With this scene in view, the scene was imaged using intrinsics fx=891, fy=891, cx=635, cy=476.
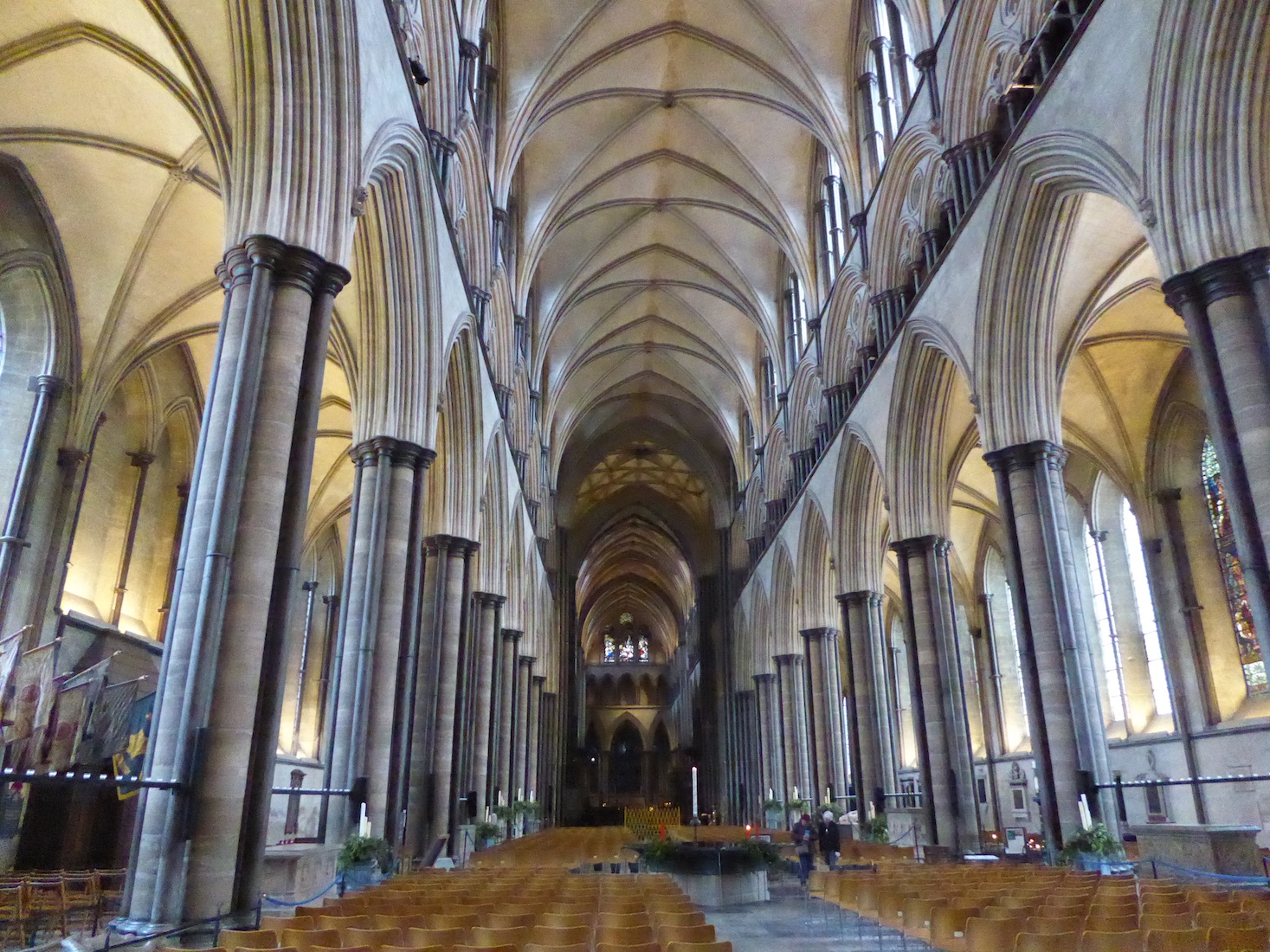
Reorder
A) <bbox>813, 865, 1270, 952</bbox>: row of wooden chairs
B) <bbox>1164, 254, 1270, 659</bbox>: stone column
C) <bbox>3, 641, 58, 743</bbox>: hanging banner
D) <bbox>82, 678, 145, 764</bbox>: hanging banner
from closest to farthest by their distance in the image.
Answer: <bbox>813, 865, 1270, 952</bbox>: row of wooden chairs < <bbox>1164, 254, 1270, 659</bbox>: stone column < <bbox>3, 641, 58, 743</bbox>: hanging banner < <bbox>82, 678, 145, 764</bbox>: hanging banner

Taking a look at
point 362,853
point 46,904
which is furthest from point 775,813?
point 46,904

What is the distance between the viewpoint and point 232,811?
6.24m

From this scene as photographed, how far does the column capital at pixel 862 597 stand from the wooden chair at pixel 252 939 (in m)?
16.3

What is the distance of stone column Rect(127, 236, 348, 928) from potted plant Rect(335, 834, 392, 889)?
105 inches

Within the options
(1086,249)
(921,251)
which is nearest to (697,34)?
(921,251)

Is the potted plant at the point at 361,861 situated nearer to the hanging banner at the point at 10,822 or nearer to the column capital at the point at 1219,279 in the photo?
the hanging banner at the point at 10,822

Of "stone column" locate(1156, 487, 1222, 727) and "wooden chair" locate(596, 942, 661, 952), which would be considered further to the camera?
"stone column" locate(1156, 487, 1222, 727)

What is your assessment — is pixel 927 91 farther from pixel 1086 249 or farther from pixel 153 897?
pixel 153 897

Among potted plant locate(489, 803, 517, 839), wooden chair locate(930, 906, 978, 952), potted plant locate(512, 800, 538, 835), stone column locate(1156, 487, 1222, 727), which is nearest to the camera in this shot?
wooden chair locate(930, 906, 978, 952)

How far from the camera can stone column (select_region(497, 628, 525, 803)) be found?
22.0 m

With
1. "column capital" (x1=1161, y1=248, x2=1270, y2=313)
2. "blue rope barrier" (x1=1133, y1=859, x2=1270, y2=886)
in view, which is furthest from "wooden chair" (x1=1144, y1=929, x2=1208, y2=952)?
"column capital" (x1=1161, y1=248, x2=1270, y2=313)

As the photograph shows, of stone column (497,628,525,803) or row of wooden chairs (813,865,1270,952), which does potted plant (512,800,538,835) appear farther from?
row of wooden chairs (813,865,1270,952)

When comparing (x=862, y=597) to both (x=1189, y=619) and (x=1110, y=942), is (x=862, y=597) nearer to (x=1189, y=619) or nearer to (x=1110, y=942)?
(x=1189, y=619)

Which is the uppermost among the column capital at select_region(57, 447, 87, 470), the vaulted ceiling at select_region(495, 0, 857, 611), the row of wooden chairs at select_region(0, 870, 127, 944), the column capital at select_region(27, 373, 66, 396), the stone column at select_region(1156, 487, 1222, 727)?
the vaulted ceiling at select_region(495, 0, 857, 611)
